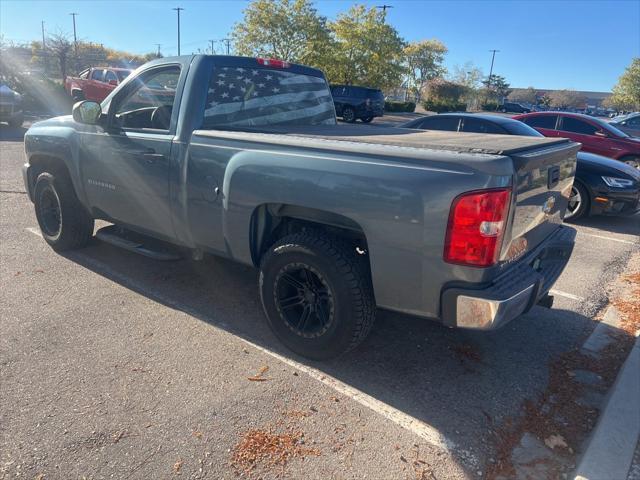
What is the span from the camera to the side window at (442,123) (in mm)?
8641

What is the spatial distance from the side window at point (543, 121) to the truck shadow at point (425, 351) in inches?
316

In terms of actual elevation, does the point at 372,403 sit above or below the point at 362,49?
below

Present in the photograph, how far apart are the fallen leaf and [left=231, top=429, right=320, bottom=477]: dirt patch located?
122cm

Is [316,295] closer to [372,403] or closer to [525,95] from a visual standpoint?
[372,403]

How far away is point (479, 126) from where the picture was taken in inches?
329

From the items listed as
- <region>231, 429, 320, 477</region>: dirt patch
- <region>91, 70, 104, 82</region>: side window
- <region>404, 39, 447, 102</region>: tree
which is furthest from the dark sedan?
<region>404, 39, 447, 102</region>: tree

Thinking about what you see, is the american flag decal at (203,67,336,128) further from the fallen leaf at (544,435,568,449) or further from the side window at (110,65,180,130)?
the fallen leaf at (544,435,568,449)

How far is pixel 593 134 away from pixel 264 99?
907cm

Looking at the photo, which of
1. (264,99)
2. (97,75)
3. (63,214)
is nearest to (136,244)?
(63,214)

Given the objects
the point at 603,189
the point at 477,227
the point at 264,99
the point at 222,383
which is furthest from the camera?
the point at 603,189

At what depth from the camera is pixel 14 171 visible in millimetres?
9445

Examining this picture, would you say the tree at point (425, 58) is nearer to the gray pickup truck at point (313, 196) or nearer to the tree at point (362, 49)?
the tree at point (362, 49)

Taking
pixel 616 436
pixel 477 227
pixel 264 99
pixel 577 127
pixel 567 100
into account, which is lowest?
pixel 616 436

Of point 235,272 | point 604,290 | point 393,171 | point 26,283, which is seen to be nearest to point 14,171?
point 26,283
